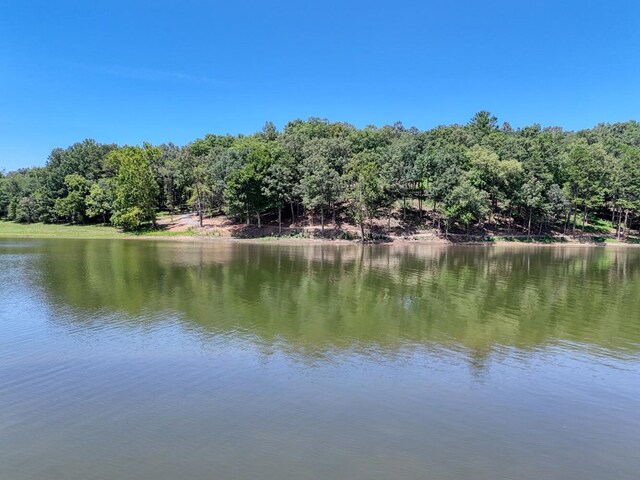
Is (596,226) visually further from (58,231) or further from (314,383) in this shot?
(58,231)

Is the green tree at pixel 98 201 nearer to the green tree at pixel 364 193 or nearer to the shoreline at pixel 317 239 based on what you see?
the shoreline at pixel 317 239

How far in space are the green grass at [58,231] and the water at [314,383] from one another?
1973 inches

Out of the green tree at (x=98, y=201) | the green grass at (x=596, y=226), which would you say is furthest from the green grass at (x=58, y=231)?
the green grass at (x=596, y=226)

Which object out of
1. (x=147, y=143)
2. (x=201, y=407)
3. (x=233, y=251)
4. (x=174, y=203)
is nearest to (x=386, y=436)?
(x=201, y=407)

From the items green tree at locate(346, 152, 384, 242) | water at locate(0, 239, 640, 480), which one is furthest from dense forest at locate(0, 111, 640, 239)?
water at locate(0, 239, 640, 480)

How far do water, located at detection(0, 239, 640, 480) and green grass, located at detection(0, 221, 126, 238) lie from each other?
50.1 m

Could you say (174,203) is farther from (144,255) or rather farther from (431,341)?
(431,341)

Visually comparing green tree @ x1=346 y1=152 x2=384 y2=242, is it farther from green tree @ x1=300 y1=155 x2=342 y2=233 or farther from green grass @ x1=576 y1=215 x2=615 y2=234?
green grass @ x1=576 y1=215 x2=615 y2=234

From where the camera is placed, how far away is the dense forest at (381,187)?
237ft

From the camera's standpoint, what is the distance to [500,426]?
34.7ft

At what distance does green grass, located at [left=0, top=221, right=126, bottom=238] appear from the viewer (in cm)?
7449

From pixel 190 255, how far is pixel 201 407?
38.1m

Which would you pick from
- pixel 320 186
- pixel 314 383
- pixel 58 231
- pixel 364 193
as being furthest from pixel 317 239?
pixel 314 383

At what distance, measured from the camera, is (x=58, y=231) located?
78.9m
